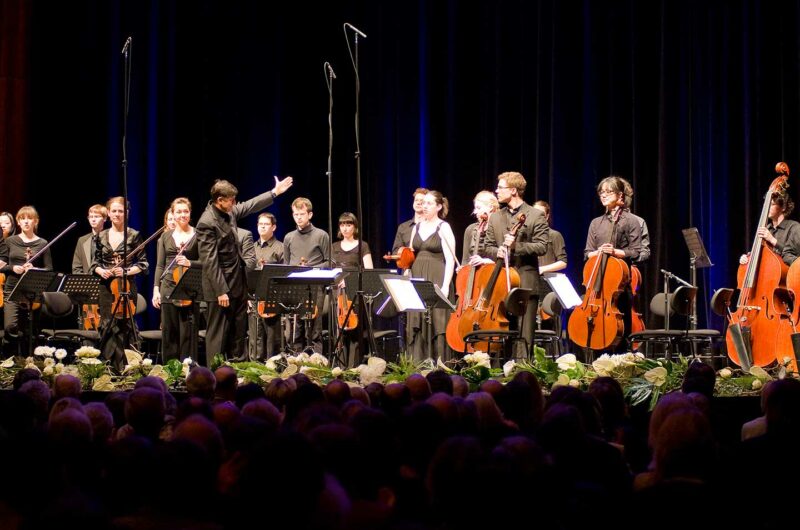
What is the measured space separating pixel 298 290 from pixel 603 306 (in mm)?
2777

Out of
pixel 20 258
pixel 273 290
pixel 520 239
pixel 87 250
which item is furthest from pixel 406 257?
pixel 20 258

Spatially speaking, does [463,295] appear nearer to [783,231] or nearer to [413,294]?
[413,294]

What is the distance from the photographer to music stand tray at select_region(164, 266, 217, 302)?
8617mm

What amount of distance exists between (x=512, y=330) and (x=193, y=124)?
6632mm

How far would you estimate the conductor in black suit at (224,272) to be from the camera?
341 inches

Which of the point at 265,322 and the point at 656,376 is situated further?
the point at 265,322

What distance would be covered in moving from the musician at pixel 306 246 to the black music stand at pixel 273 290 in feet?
4.39

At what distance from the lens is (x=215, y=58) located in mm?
13016

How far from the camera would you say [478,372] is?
6.32 metres

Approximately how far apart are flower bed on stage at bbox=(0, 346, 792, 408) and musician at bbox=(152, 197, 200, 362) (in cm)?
233

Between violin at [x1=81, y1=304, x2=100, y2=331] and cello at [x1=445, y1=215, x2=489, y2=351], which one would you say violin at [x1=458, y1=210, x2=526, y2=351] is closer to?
cello at [x1=445, y1=215, x2=489, y2=351]

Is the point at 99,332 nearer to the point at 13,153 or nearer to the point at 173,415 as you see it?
the point at 13,153

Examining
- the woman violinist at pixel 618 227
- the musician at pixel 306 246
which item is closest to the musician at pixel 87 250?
the musician at pixel 306 246

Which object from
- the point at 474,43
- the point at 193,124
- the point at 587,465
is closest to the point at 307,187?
the point at 193,124
